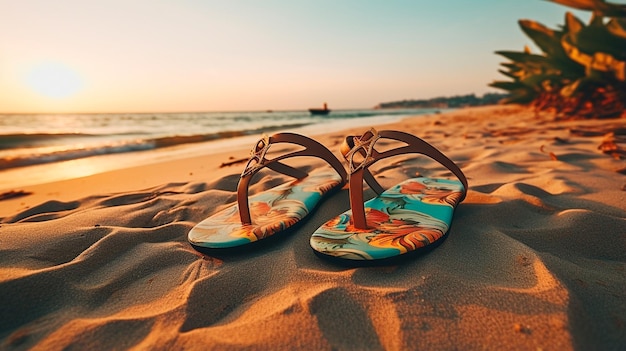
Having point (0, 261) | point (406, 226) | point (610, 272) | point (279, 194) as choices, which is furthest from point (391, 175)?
point (0, 261)

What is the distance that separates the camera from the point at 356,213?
1179 millimetres

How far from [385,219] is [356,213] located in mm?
155

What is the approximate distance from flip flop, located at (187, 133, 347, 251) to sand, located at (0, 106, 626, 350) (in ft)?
0.19

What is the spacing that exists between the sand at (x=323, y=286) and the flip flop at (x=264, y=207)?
2.3 inches

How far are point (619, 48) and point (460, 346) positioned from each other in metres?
4.71

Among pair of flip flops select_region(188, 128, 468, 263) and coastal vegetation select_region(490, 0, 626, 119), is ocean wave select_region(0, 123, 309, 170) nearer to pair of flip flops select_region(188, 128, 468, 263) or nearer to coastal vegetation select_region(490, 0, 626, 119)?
pair of flip flops select_region(188, 128, 468, 263)

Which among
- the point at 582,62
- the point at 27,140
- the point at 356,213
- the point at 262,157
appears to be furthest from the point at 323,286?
the point at 27,140

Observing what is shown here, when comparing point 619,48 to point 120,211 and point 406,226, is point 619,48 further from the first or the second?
point 120,211

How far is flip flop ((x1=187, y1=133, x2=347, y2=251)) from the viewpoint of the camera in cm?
118

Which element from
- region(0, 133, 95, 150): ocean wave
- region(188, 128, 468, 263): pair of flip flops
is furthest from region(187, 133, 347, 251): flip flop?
region(0, 133, 95, 150): ocean wave

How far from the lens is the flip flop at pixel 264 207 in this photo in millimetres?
1181

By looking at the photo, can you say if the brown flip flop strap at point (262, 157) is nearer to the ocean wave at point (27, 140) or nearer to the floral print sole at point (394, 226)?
the floral print sole at point (394, 226)

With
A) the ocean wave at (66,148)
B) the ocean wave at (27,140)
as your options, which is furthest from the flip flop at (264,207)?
the ocean wave at (27,140)

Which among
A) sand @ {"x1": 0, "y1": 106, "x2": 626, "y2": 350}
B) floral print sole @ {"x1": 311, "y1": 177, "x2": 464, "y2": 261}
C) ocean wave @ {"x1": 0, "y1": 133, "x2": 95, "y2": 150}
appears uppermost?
ocean wave @ {"x1": 0, "y1": 133, "x2": 95, "y2": 150}
